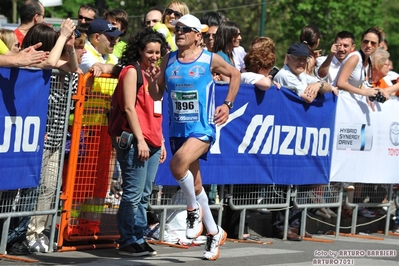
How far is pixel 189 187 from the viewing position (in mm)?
8609

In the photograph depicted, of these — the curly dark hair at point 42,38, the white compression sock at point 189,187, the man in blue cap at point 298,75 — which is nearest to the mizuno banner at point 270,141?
the man in blue cap at point 298,75

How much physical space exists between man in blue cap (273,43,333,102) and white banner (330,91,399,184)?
703mm

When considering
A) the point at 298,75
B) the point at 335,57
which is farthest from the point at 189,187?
the point at 335,57

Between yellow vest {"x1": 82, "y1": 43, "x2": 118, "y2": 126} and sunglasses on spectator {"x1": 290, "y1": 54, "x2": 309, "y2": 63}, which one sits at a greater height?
sunglasses on spectator {"x1": 290, "y1": 54, "x2": 309, "y2": 63}

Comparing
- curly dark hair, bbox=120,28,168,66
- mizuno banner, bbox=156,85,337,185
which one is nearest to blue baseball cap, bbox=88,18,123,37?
curly dark hair, bbox=120,28,168,66

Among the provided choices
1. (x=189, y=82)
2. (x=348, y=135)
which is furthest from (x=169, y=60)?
(x=348, y=135)

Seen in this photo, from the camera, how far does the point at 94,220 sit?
9562 mm

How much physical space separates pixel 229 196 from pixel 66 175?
2.24m

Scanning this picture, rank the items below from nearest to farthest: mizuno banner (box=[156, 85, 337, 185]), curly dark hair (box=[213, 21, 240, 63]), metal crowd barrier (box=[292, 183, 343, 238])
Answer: mizuno banner (box=[156, 85, 337, 185]) → curly dark hair (box=[213, 21, 240, 63]) → metal crowd barrier (box=[292, 183, 343, 238])

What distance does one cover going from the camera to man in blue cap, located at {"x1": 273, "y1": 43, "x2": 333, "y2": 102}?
1110 centimetres

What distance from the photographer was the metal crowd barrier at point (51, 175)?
877 cm

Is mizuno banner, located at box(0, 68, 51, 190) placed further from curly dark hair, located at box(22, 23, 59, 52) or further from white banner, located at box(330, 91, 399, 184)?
white banner, located at box(330, 91, 399, 184)

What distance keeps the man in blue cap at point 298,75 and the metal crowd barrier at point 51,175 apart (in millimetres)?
3272

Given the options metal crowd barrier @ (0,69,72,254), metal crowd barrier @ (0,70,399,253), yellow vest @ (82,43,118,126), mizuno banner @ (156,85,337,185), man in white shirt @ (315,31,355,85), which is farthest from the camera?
man in white shirt @ (315,31,355,85)
